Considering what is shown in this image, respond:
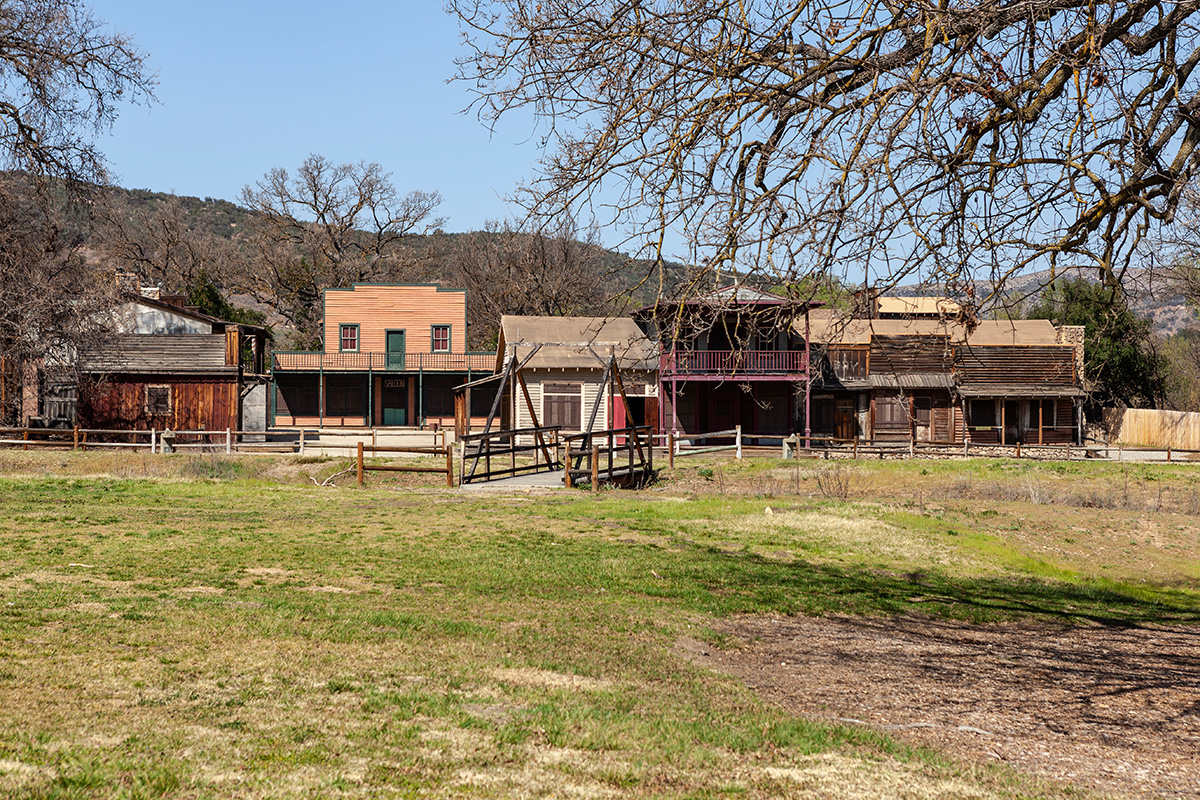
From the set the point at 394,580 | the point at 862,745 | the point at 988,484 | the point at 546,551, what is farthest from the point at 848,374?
the point at 862,745

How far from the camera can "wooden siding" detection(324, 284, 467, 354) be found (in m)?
45.9

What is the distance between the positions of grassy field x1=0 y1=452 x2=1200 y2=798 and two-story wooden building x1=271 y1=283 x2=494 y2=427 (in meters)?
22.5

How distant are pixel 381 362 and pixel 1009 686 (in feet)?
130

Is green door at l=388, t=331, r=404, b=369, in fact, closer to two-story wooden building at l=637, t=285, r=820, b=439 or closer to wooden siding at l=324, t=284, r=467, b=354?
wooden siding at l=324, t=284, r=467, b=354

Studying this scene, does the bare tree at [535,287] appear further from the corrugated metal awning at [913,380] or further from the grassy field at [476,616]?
the grassy field at [476,616]

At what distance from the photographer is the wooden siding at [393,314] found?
1807 inches

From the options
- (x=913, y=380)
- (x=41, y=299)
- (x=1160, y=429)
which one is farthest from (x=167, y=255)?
(x=1160, y=429)

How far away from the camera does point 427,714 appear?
246 inches

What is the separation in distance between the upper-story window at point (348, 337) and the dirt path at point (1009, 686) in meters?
38.2

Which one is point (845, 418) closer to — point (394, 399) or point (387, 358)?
point (394, 399)

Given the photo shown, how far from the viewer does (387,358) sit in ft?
149

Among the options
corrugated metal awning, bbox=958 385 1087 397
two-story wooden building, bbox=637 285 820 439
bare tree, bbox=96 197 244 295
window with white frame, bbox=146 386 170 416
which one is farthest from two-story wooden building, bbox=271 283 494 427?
bare tree, bbox=96 197 244 295


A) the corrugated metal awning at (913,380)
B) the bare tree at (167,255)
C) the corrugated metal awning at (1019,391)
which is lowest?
the corrugated metal awning at (1019,391)

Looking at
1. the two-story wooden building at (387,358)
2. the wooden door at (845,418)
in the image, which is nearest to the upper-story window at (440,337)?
the two-story wooden building at (387,358)
